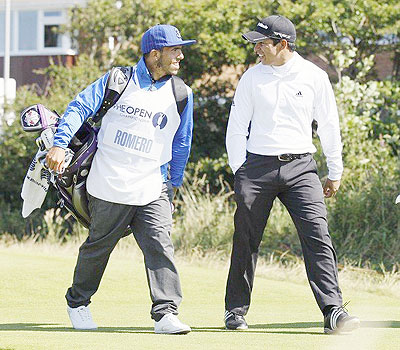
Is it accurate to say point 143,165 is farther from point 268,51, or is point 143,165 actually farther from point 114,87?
point 268,51

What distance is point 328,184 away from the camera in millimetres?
7465

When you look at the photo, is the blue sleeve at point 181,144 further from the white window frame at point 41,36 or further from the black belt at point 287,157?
the white window frame at point 41,36

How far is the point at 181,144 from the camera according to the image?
24.3ft

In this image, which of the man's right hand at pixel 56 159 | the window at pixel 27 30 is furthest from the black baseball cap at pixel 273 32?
the window at pixel 27 30

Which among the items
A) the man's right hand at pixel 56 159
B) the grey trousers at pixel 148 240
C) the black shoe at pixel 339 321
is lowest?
the black shoe at pixel 339 321

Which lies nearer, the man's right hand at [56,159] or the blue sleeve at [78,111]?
the man's right hand at [56,159]

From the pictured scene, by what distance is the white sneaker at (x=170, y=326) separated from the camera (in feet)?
23.0

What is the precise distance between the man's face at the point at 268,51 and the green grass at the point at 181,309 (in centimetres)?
180

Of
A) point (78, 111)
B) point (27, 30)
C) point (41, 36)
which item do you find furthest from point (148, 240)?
point (27, 30)

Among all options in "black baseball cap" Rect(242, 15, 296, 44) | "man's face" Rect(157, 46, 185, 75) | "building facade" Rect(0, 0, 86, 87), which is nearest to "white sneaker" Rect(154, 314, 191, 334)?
"man's face" Rect(157, 46, 185, 75)

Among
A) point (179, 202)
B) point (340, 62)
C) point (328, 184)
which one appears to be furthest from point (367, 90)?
point (328, 184)

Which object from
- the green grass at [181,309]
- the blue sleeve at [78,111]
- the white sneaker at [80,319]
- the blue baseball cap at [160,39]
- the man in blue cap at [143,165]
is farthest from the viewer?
the white sneaker at [80,319]

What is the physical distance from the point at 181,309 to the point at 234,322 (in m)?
2.00

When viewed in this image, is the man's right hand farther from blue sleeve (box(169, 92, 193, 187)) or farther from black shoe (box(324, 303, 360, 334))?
black shoe (box(324, 303, 360, 334))
